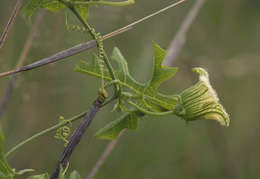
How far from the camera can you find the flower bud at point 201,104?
883 mm

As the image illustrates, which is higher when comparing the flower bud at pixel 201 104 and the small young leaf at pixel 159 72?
the small young leaf at pixel 159 72

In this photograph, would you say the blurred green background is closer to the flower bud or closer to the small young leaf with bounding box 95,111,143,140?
the small young leaf with bounding box 95,111,143,140

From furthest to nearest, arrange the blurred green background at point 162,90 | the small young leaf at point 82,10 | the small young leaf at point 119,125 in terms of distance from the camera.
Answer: the blurred green background at point 162,90 < the small young leaf at point 119,125 < the small young leaf at point 82,10

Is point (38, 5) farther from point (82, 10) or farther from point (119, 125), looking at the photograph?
point (119, 125)

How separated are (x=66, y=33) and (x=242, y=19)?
135 centimetres

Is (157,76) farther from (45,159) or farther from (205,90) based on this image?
(45,159)

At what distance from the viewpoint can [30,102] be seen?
216 cm

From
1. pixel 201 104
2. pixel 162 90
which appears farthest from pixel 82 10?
pixel 162 90

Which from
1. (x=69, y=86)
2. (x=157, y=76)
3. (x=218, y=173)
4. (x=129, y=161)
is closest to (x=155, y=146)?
(x=129, y=161)

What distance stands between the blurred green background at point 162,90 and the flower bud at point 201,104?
1.03 metres

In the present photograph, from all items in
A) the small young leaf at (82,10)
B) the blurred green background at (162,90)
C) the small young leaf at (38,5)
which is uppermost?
the small young leaf at (38,5)

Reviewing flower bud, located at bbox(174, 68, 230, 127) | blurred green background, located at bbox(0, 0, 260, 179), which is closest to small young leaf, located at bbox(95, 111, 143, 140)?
flower bud, located at bbox(174, 68, 230, 127)

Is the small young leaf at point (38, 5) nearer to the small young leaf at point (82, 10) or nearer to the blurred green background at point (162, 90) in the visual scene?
the small young leaf at point (82, 10)

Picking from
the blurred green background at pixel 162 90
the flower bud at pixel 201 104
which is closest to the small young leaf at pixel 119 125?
the flower bud at pixel 201 104
